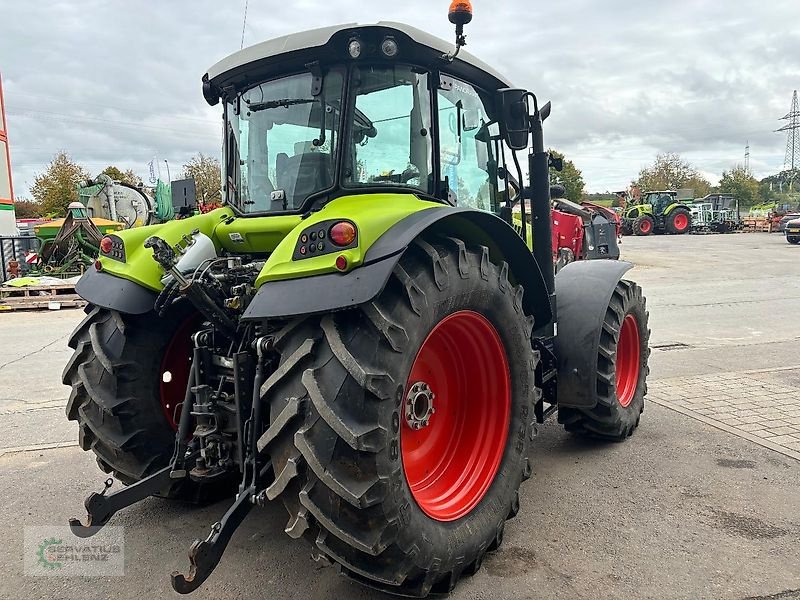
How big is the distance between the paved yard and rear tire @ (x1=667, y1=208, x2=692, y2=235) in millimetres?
30475

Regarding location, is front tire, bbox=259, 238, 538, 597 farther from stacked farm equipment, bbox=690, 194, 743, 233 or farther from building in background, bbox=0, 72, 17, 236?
stacked farm equipment, bbox=690, 194, 743, 233

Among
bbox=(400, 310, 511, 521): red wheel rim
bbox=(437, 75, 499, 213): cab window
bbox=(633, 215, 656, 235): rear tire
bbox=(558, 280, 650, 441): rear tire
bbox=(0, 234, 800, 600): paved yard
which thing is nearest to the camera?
bbox=(0, 234, 800, 600): paved yard

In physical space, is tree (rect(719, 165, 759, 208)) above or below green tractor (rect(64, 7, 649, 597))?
above

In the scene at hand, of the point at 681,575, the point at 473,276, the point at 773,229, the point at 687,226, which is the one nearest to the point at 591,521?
the point at 681,575

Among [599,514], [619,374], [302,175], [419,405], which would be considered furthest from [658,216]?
[419,405]

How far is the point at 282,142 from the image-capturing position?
3266 mm

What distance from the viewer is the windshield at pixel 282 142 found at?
3.00 metres

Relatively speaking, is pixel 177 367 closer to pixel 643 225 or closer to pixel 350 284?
pixel 350 284

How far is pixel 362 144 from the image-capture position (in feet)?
9.86

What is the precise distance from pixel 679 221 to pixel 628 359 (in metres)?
33.5

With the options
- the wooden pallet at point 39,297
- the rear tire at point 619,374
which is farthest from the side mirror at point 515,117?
the wooden pallet at point 39,297

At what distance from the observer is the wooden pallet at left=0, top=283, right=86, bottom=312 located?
1233 centimetres

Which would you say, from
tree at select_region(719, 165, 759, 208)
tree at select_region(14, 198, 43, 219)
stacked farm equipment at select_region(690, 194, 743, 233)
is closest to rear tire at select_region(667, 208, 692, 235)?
stacked farm equipment at select_region(690, 194, 743, 233)

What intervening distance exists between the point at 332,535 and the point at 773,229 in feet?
143
